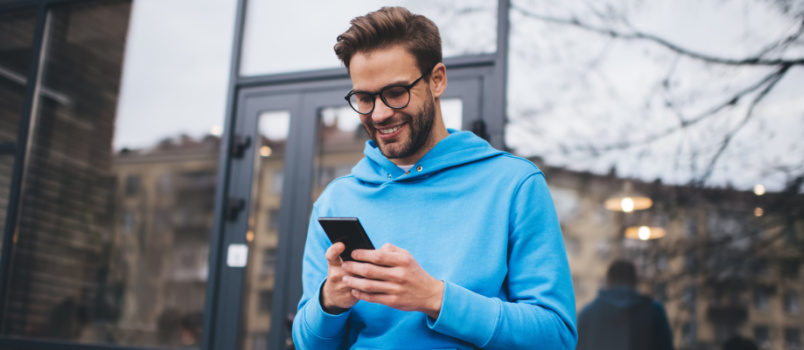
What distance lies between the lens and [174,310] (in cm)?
455

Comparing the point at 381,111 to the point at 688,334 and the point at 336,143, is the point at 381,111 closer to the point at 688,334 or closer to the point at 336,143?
the point at 336,143

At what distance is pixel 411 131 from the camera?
142cm

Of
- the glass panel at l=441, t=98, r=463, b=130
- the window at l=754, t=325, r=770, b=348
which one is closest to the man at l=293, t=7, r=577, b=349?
the glass panel at l=441, t=98, r=463, b=130

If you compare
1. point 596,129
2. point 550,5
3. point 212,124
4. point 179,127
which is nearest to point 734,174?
point 596,129

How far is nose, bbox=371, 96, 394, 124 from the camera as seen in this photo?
1.38 metres

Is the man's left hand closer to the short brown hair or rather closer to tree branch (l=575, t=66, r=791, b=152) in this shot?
the short brown hair

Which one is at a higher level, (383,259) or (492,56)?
(492,56)

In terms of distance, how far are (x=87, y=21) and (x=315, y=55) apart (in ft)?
7.41

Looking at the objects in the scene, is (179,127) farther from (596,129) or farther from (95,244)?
(596,129)

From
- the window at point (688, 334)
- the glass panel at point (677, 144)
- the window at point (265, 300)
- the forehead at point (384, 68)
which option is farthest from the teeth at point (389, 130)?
the window at point (688, 334)

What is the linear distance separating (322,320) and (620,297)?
8.08ft

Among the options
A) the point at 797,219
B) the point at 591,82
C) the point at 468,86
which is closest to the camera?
the point at 797,219

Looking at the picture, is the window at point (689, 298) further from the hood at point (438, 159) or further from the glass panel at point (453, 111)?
the hood at point (438, 159)

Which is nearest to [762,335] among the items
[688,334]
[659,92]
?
[688,334]
